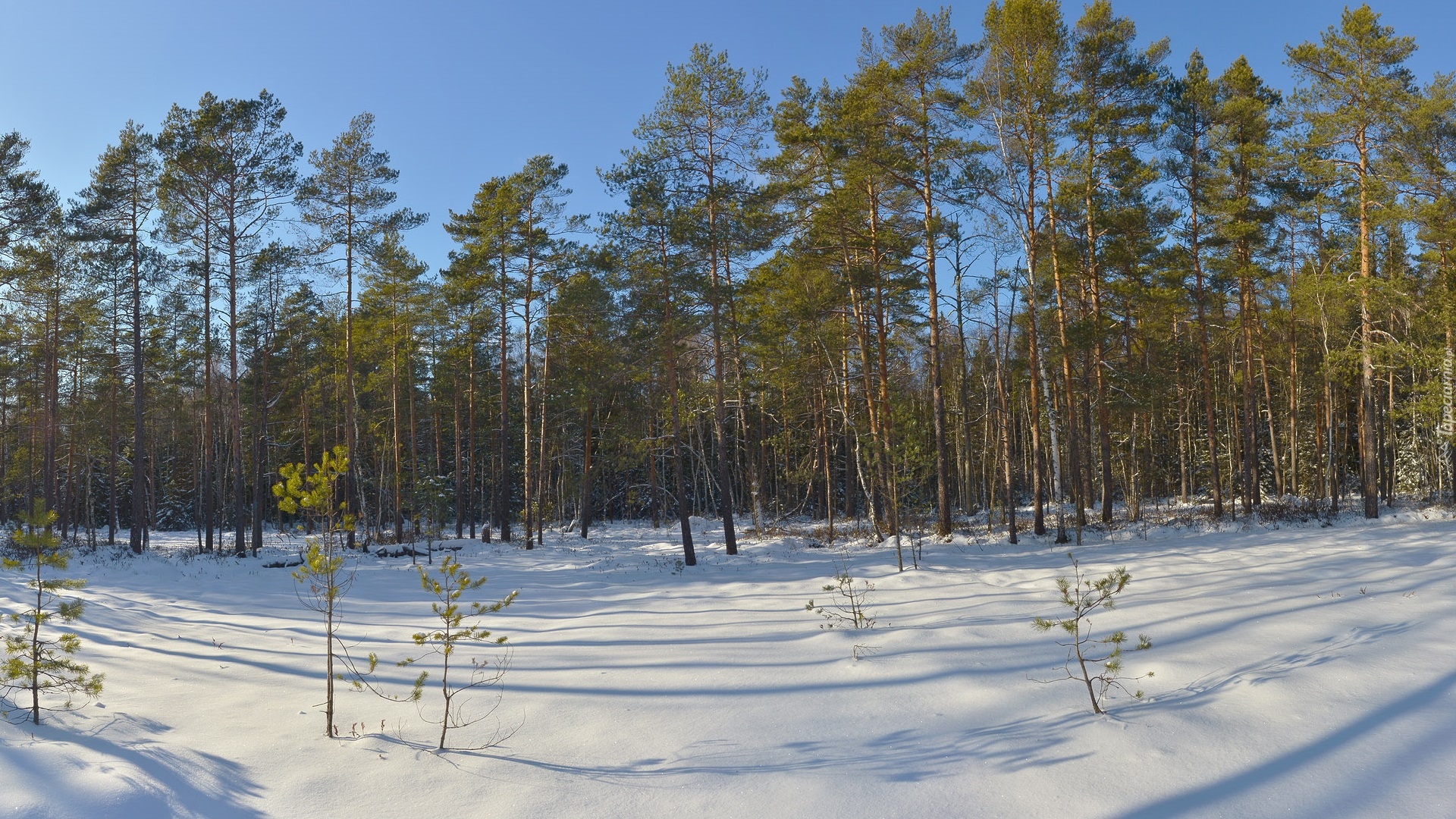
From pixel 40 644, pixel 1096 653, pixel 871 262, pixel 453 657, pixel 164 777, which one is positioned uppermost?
pixel 871 262

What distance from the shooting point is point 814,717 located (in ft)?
16.0

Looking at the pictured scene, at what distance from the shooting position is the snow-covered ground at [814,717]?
3650 mm

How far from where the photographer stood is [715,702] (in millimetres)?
5258

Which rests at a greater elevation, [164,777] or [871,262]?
[871,262]

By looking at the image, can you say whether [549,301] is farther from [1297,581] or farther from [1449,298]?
[1449,298]

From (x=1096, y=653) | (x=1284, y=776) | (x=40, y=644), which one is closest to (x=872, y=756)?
(x=1284, y=776)

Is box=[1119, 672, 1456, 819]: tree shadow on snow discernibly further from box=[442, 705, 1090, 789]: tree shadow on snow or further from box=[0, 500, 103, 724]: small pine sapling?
box=[0, 500, 103, 724]: small pine sapling

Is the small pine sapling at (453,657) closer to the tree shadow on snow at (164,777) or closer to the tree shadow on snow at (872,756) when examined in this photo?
the tree shadow on snow at (872,756)

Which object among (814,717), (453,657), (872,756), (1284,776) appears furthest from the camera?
(453,657)

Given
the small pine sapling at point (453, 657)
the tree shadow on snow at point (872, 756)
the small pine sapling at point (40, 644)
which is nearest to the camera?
the tree shadow on snow at point (872, 756)

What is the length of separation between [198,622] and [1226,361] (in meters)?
32.5

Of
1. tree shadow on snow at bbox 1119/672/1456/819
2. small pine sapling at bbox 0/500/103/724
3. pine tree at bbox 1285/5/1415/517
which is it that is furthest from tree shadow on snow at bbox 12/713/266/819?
pine tree at bbox 1285/5/1415/517

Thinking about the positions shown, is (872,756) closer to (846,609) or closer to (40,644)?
(846,609)

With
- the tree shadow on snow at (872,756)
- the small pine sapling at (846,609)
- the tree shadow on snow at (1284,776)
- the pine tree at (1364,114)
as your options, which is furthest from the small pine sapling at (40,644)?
the pine tree at (1364,114)
